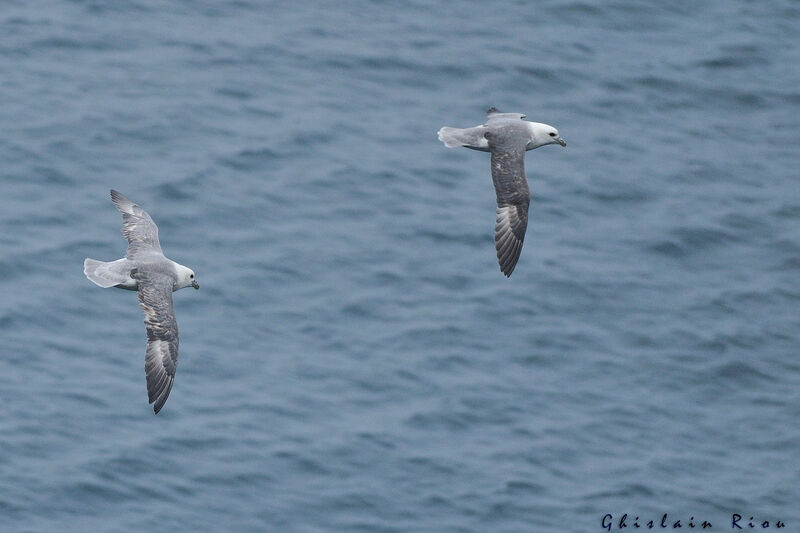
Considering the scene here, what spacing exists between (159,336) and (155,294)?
46 cm

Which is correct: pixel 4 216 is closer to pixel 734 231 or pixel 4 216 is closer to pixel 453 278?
pixel 453 278

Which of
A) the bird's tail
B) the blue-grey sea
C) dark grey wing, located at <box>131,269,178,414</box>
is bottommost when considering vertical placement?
the blue-grey sea

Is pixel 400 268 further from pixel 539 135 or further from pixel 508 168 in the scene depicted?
pixel 508 168

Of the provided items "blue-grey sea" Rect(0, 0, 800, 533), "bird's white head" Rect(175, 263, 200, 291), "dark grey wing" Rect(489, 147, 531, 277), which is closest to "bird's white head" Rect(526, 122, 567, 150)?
"dark grey wing" Rect(489, 147, 531, 277)

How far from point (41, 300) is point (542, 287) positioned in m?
8.93

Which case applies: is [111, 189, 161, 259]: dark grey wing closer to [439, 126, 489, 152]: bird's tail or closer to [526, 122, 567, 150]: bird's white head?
[439, 126, 489, 152]: bird's tail

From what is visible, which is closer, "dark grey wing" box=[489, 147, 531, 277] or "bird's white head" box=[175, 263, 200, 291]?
"bird's white head" box=[175, 263, 200, 291]

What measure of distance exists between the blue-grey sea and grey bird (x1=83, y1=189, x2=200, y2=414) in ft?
25.4

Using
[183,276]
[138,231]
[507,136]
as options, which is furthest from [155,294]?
[507,136]

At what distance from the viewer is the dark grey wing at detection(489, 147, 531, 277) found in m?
18.1

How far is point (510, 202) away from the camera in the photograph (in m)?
18.1

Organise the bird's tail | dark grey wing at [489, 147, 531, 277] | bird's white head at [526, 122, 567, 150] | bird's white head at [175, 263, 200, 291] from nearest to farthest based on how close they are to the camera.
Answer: bird's white head at [175, 263, 200, 291] < dark grey wing at [489, 147, 531, 277] < the bird's tail < bird's white head at [526, 122, 567, 150]

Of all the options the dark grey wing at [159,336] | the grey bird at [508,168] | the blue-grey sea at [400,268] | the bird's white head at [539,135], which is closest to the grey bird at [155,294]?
the dark grey wing at [159,336]

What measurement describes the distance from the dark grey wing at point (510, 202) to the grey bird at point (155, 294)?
326cm
